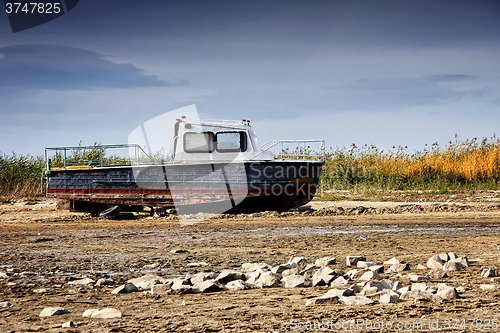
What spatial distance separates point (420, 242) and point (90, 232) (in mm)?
6811

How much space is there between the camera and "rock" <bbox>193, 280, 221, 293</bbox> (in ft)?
18.2

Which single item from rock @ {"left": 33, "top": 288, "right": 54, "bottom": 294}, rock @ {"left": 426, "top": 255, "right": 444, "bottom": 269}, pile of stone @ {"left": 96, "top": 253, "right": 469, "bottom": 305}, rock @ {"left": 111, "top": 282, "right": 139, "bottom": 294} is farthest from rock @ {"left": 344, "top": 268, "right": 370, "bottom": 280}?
rock @ {"left": 33, "top": 288, "right": 54, "bottom": 294}

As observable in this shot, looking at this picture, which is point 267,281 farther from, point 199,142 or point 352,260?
point 199,142

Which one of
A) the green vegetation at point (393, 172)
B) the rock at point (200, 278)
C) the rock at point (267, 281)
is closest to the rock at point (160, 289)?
the rock at point (200, 278)

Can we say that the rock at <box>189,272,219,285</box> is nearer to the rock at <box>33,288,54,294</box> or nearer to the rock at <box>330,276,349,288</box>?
the rock at <box>330,276,349,288</box>

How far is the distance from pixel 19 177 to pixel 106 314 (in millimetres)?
18991

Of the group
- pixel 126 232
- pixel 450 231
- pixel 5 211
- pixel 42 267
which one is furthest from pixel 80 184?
pixel 450 231

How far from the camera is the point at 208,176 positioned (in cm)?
1445

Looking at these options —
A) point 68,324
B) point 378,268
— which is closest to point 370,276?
point 378,268

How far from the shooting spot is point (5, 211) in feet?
58.4

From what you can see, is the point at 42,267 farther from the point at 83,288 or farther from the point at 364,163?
the point at 364,163

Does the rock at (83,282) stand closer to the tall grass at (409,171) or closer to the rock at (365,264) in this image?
the rock at (365,264)

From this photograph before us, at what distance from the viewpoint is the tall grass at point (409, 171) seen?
67.8 ft

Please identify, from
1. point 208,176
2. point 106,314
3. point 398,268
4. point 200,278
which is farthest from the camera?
point 208,176
